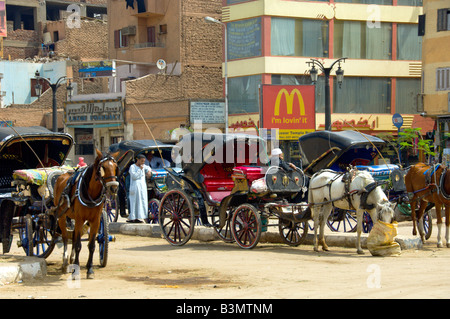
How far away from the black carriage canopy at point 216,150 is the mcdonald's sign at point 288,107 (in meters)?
20.6

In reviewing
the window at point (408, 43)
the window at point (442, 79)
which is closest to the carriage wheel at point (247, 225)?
the window at point (442, 79)

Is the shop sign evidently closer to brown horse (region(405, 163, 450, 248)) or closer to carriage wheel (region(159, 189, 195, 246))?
carriage wheel (region(159, 189, 195, 246))

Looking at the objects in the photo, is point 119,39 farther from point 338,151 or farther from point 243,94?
point 338,151

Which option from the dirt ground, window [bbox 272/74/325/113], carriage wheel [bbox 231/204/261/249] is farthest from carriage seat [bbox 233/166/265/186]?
window [bbox 272/74/325/113]

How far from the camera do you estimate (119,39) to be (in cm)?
5097

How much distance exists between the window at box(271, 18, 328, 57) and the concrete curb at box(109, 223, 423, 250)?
75.5 ft

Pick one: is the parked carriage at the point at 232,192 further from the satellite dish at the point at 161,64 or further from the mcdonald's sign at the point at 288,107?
the satellite dish at the point at 161,64

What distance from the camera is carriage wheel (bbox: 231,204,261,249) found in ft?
46.1

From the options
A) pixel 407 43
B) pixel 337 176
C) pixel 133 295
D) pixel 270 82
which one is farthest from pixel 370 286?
pixel 407 43

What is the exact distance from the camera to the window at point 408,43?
4197cm

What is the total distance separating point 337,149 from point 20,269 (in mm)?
7849

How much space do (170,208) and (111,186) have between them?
16.1 ft

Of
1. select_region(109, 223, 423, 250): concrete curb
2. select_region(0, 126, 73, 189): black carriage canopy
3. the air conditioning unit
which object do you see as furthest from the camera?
the air conditioning unit

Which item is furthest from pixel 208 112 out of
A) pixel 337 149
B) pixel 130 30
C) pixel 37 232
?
pixel 37 232
